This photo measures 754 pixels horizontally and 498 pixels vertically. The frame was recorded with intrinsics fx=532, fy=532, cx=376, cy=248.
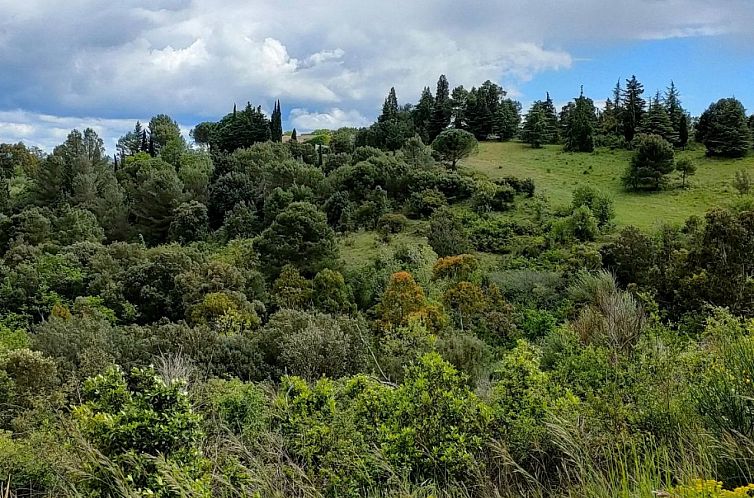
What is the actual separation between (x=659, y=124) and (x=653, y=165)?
10993mm

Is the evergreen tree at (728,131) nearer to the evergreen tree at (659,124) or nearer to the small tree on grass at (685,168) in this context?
the evergreen tree at (659,124)

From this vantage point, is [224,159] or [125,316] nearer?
[125,316]

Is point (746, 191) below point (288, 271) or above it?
above

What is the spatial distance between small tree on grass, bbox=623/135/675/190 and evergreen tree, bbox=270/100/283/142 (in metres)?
32.5

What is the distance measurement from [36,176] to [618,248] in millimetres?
46740

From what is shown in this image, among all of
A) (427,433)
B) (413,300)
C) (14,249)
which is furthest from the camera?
(14,249)

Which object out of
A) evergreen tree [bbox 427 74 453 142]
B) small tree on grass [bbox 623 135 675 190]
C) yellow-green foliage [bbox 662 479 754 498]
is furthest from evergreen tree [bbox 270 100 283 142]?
yellow-green foliage [bbox 662 479 754 498]

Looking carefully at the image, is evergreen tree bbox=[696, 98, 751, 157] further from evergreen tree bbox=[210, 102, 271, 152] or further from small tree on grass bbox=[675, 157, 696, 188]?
evergreen tree bbox=[210, 102, 271, 152]

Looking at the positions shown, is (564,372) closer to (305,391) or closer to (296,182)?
(305,391)

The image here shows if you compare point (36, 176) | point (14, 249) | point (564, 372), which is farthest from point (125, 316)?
point (36, 176)

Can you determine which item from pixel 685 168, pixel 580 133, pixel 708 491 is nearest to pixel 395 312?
pixel 708 491

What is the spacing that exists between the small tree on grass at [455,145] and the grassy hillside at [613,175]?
1.70 meters

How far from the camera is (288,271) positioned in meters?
23.8

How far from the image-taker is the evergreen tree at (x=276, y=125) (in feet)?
175
